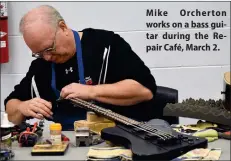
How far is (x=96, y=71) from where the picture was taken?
212 centimetres

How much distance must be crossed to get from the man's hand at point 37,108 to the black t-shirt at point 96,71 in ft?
0.64

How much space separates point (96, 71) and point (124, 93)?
0.17 meters

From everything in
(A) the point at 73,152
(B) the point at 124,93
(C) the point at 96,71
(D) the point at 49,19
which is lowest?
(A) the point at 73,152

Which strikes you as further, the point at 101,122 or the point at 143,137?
the point at 101,122

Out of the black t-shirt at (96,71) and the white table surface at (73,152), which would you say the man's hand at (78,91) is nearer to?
the black t-shirt at (96,71)

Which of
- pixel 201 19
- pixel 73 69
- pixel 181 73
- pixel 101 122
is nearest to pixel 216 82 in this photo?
pixel 181 73

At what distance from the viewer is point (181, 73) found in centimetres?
319

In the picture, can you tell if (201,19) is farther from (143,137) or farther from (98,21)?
(143,137)

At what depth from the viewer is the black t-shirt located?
2.11 m

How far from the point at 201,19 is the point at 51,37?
1.49 m

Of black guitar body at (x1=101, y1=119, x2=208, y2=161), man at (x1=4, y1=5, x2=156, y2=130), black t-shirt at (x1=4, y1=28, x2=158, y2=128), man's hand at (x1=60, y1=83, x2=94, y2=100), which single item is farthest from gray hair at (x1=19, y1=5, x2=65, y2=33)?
black guitar body at (x1=101, y1=119, x2=208, y2=161)

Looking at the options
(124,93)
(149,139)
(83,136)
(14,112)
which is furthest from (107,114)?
(14,112)

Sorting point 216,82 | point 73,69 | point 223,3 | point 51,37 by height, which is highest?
point 223,3

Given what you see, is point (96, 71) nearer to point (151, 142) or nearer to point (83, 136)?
point (83, 136)
